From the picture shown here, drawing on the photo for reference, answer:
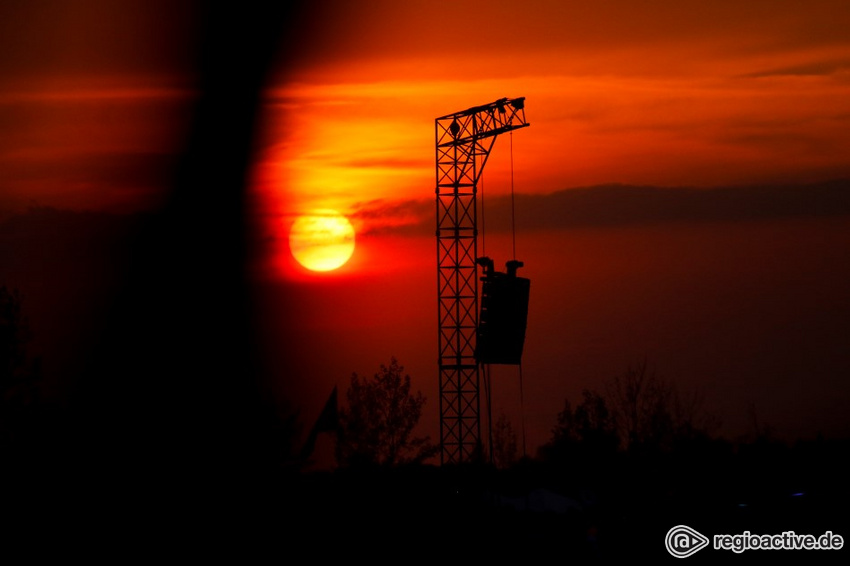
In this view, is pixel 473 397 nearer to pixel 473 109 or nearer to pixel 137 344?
pixel 473 109

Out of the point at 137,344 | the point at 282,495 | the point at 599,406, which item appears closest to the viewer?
the point at 282,495

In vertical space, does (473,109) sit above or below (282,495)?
above

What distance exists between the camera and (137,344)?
57344mm

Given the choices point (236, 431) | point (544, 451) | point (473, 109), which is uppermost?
point (473, 109)

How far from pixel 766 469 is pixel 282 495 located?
23921mm

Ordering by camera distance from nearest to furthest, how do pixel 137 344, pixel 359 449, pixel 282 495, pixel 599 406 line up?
1. pixel 282 495
2. pixel 137 344
3. pixel 359 449
4. pixel 599 406

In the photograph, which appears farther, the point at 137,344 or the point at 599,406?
the point at 599,406

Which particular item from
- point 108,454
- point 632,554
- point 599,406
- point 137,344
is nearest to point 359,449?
point 137,344
